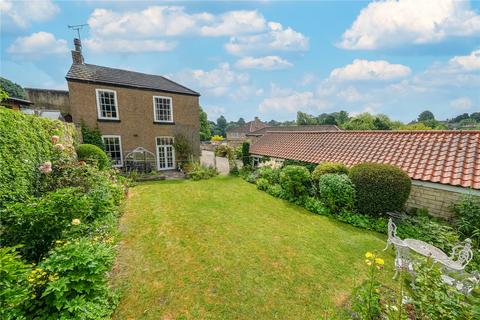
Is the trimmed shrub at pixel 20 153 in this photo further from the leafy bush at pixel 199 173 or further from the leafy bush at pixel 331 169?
the leafy bush at pixel 331 169

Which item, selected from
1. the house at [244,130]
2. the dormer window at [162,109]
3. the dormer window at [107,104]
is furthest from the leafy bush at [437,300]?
the house at [244,130]

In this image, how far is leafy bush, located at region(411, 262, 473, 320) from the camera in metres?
2.43

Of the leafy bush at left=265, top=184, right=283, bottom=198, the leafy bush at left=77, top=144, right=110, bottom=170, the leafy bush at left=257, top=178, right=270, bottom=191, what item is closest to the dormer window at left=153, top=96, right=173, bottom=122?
the leafy bush at left=77, top=144, right=110, bottom=170

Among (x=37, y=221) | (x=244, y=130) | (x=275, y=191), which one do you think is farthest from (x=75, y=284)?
(x=244, y=130)

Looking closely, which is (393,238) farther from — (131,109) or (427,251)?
(131,109)

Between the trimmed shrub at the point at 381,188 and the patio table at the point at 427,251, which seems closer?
the patio table at the point at 427,251

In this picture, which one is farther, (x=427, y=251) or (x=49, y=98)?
(x=49, y=98)

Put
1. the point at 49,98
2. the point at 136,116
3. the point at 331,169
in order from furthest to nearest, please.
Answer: the point at 136,116 → the point at 49,98 → the point at 331,169

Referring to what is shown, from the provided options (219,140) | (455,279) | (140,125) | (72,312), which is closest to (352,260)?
(455,279)

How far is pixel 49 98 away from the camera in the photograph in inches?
552

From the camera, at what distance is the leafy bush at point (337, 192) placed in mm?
8039

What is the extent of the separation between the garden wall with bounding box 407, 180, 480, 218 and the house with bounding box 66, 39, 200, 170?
1477 cm

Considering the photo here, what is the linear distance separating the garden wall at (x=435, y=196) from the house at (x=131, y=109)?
14770 mm

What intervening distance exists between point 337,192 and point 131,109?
47.4 feet
